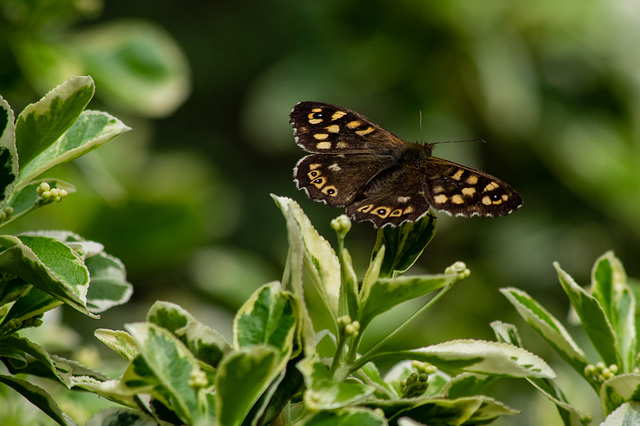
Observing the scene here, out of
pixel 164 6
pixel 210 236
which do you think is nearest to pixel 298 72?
pixel 210 236

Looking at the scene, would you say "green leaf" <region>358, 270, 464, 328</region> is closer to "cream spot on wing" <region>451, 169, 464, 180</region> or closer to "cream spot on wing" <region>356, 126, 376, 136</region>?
"cream spot on wing" <region>451, 169, 464, 180</region>

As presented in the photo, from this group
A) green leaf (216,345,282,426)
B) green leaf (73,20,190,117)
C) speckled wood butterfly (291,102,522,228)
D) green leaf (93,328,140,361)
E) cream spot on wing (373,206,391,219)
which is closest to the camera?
green leaf (216,345,282,426)

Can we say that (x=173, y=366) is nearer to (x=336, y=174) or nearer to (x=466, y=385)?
(x=466, y=385)

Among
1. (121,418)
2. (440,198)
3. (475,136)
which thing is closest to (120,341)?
(121,418)

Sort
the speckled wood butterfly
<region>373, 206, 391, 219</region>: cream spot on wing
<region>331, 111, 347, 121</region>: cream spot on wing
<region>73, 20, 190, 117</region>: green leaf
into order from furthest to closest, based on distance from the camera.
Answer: <region>73, 20, 190, 117</region>: green leaf, <region>331, 111, 347, 121</region>: cream spot on wing, the speckled wood butterfly, <region>373, 206, 391, 219</region>: cream spot on wing

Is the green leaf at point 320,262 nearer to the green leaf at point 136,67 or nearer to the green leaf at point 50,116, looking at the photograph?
the green leaf at point 50,116

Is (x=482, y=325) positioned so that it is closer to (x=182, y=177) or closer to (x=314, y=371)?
(x=182, y=177)

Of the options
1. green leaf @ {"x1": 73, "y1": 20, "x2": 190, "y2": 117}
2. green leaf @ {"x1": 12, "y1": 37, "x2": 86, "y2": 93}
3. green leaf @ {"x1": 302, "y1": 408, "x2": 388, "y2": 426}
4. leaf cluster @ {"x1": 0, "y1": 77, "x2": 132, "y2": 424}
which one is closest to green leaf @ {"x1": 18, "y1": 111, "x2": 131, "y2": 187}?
leaf cluster @ {"x1": 0, "y1": 77, "x2": 132, "y2": 424}
